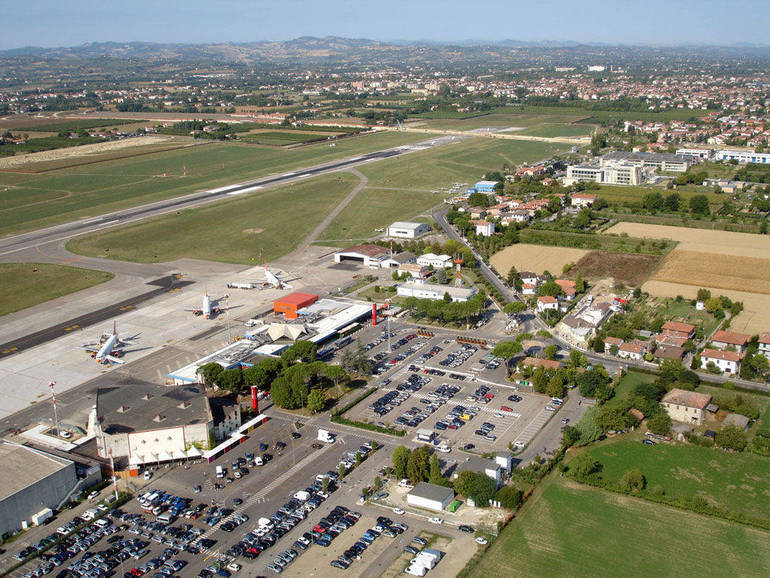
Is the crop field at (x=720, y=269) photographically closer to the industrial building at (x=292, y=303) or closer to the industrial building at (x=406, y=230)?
the industrial building at (x=406, y=230)

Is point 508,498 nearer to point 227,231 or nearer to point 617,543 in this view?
point 617,543

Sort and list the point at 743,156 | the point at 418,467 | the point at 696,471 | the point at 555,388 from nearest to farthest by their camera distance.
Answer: the point at 418,467 → the point at 696,471 → the point at 555,388 → the point at 743,156

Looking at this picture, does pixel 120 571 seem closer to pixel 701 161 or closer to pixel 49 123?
pixel 701 161

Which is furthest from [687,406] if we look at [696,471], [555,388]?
[555,388]

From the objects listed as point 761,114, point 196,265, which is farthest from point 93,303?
point 761,114

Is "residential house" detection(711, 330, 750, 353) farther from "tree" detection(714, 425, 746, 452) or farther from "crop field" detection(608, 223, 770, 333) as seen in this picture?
"tree" detection(714, 425, 746, 452)

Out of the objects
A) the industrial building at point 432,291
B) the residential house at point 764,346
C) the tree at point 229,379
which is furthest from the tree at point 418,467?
the residential house at point 764,346
